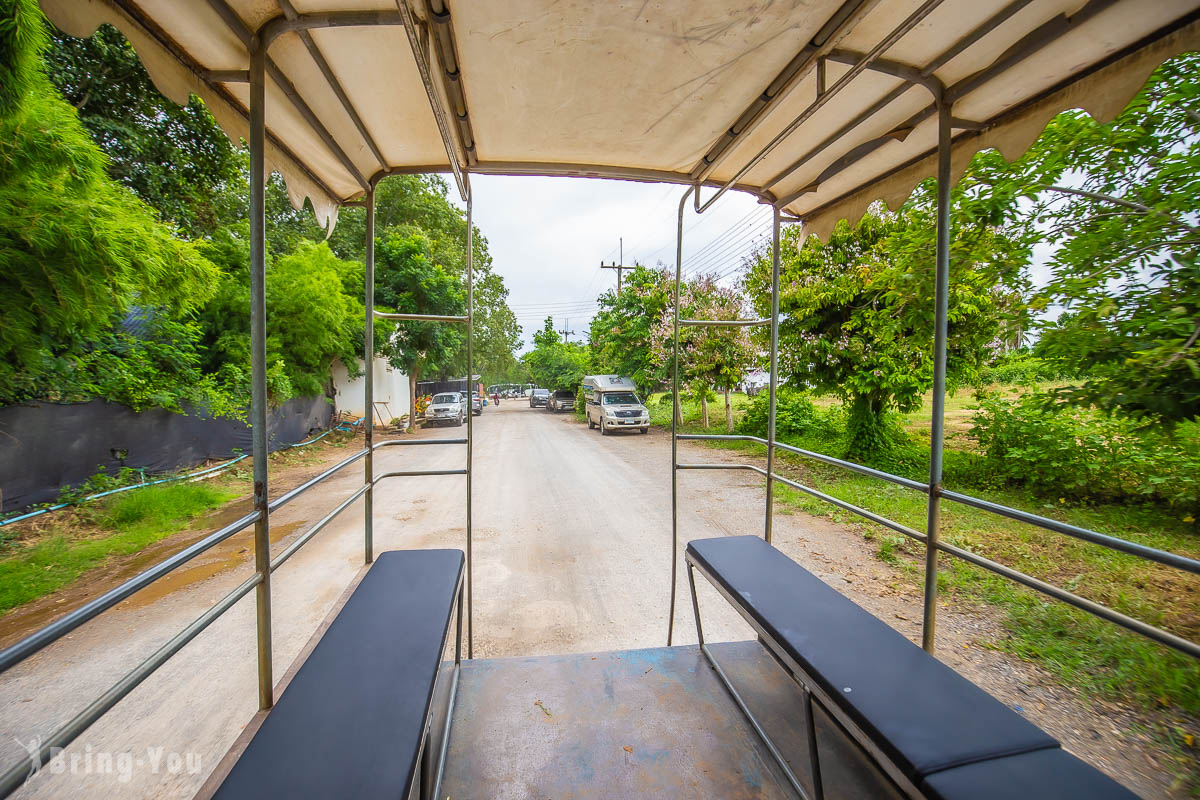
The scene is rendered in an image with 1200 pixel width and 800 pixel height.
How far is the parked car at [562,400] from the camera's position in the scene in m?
22.8

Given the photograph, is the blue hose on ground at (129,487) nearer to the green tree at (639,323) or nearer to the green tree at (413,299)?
the green tree at (413,299)

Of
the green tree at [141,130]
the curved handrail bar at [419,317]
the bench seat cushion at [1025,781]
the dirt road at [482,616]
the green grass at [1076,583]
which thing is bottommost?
the dirt road at [482,616]

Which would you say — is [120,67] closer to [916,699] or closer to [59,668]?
[59,668]

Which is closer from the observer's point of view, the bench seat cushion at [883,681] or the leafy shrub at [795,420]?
the bench seat cushion at [883,681]

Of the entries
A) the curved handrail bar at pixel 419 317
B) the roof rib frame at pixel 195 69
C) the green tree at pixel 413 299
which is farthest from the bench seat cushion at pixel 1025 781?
the green tree at pixel 413 299

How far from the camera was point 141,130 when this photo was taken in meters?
6.72

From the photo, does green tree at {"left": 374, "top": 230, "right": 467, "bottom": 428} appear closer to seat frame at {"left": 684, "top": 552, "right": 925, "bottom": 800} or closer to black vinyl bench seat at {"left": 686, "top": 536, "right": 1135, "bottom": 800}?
seat frame at {"left": 684, "top": 552, "right": 925, "bottom": 800}

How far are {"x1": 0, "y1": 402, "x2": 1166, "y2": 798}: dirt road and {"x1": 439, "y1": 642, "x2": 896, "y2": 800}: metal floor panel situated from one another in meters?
0.65

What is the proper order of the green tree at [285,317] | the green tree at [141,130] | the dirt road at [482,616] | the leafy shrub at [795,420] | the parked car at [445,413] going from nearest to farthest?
the dirt road at [482,616] < the green tree at [141,130] < the green tree at [285,317] < the leafy shrub at [795,420] < the parked car at [445,413]

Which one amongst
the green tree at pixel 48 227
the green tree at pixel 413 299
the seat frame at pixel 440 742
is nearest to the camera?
the seat frame at pixel 440 742

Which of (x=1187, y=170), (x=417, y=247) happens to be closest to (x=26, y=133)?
(x=1187, y=170)

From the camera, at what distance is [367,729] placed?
1.09m

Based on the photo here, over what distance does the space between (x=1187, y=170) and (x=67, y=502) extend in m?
9.59

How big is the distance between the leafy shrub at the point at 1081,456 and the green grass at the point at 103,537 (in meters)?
7.45
